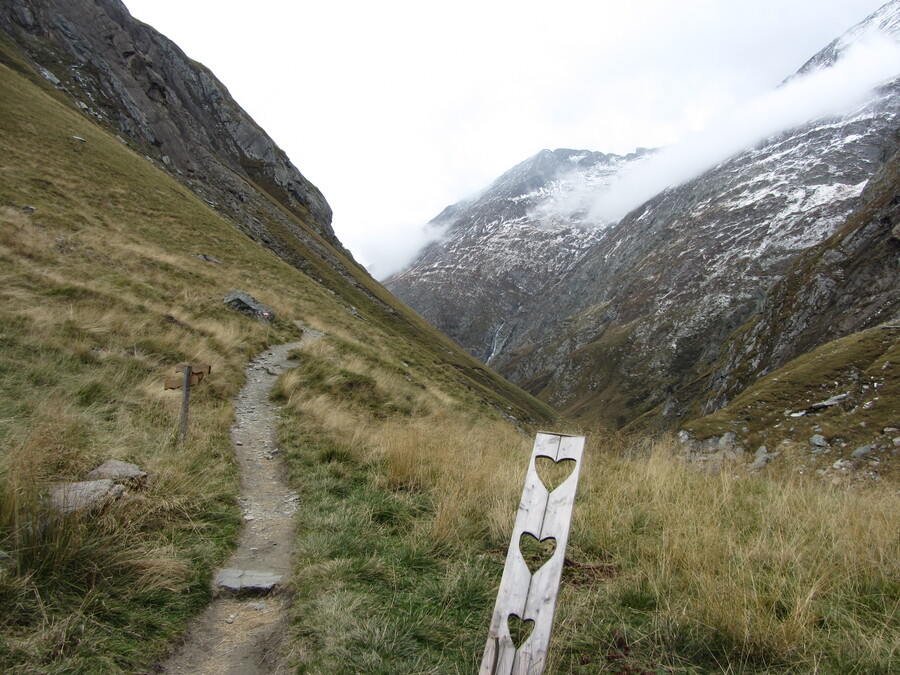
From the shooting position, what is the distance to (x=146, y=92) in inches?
2763

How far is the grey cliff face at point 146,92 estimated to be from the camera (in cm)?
5953

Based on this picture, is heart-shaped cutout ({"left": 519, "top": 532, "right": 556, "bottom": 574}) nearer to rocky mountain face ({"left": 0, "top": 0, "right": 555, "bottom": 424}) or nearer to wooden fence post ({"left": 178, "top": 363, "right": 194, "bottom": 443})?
wooden fence post ({"left": 178, "top": 363, "right": 194, "bottom": 443})

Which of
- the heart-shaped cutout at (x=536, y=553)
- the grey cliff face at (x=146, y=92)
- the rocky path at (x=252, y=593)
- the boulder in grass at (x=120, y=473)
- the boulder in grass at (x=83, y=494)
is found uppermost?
the grey cliff face at (x=146, y=92)

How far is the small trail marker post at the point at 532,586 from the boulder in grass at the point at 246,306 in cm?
1841

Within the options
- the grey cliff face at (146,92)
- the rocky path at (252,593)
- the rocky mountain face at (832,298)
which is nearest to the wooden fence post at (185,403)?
the rocky path at (252,593)

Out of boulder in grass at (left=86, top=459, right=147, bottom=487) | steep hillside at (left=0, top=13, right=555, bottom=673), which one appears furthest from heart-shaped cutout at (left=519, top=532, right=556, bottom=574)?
boulder in grass at (left=86, top=459, right=147, bottom=487)

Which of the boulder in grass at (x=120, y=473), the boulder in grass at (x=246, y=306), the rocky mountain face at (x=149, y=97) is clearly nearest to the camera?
the boulder in grass at (x=120, y=473)

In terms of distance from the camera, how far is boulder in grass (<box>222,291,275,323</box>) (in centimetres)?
1936

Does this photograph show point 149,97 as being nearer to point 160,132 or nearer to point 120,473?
point 160,132

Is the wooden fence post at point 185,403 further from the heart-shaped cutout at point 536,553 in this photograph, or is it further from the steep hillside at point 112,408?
the heart-shaped cutout at point 536,553

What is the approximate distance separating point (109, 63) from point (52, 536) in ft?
290

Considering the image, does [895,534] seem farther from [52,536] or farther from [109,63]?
[109,63]

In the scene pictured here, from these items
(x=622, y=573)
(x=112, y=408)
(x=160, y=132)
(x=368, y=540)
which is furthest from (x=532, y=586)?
(x=160, y=132)

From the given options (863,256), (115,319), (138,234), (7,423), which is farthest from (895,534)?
(863,256)
